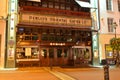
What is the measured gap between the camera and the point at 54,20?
25.4 metres

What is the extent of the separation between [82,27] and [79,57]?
3.84 meters

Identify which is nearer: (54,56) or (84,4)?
(54,56)

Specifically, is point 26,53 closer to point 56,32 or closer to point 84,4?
point 56,32

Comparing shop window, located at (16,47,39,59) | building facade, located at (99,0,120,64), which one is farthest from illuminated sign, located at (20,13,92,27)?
shop window, located at (16,47,39,59)

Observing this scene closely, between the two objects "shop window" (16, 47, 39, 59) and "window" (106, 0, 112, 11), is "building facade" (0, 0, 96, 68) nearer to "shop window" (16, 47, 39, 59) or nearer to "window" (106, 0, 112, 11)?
"shop window" (16, 47, 39, 59)

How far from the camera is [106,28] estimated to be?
2942 centimetres

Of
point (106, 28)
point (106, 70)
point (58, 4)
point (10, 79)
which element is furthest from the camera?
point (106, 28)

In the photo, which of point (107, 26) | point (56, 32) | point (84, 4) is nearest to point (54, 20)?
point (56, 32)

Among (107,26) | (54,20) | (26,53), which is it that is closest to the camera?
(26,53)

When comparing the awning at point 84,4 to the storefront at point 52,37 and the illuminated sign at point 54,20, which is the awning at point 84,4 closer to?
the storefront at point 52,37

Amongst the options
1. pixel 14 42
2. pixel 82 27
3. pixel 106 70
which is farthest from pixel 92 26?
pixel 106 70

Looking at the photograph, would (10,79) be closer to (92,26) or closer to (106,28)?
(92,26)

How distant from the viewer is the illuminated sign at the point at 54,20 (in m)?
23.9

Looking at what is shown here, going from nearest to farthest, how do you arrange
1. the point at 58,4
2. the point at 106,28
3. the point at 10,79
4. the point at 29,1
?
1. the point at 10,79
2. the point at 29,1
3. the point at 58,4
4. the point at 106,28
